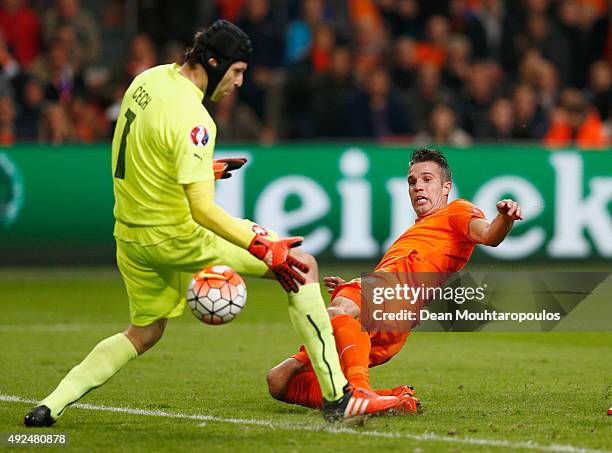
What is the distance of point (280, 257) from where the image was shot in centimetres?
634

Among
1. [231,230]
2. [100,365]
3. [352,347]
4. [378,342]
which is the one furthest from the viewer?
[378,342]

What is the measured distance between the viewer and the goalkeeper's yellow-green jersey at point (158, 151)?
640 cm

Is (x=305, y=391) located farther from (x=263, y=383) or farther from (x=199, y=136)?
(x=199, y=136)

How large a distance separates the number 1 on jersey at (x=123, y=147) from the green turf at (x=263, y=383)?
1.34 m

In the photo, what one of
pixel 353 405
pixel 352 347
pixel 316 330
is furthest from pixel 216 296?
pixel 352 347

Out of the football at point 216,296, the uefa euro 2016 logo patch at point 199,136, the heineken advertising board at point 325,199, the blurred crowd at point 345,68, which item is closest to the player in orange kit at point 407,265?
the football at point 216,296

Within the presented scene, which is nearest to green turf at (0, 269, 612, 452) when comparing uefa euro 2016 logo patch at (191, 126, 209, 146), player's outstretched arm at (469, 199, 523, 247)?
player's outstretched arm at (469, 199, 523, 247)

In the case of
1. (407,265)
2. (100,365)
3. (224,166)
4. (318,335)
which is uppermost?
(224,166)

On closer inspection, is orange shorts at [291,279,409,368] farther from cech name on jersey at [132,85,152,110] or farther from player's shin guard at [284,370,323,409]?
cech name on jersey at [132,85,152,110]

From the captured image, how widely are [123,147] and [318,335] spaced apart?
1395 mm

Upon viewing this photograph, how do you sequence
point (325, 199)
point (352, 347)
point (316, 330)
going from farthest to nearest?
point (325, 199) → point (352, 347) → point (316, 330)

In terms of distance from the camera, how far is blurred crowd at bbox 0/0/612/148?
16328mm

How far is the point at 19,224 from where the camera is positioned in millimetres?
14812

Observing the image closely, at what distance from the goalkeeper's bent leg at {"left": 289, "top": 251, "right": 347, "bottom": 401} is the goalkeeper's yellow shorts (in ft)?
0.80
